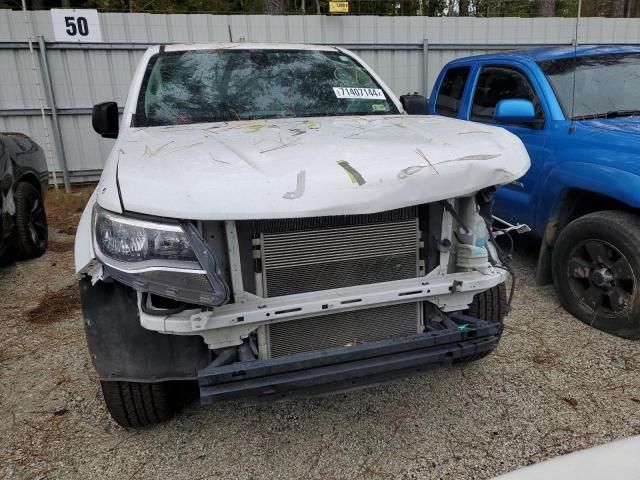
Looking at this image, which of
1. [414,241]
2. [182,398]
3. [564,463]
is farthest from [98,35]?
[564,463]

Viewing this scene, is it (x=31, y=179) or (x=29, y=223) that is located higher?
(x=31, y=179)

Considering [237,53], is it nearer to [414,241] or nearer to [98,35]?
[414,241]

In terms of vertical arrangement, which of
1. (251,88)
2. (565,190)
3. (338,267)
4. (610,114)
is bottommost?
(565,190)

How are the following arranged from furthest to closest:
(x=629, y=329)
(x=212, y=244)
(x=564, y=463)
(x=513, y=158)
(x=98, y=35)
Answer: (x=98, y=35) → (x=629, y=329) → (x=513, y=158) → (x=212, y=244) → (x=564, y=463)

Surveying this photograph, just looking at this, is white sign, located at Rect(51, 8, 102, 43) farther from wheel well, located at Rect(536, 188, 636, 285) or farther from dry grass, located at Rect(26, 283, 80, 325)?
wheel well, located at Rect(536, 188, 636, 285)

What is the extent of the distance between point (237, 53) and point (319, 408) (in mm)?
2505

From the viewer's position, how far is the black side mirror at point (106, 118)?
356 centimetres

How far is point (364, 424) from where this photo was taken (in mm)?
2641

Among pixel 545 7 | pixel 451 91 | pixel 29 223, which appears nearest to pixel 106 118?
pixel 29 223

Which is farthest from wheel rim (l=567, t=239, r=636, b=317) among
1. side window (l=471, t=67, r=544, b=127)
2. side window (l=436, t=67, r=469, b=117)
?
side window (l=436, t=67, r=469, b=117)

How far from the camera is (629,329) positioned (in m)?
3.27

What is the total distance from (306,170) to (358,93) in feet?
5.95

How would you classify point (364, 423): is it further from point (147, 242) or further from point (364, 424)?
point (147, 242)

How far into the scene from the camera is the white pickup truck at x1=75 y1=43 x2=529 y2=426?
1909mm
